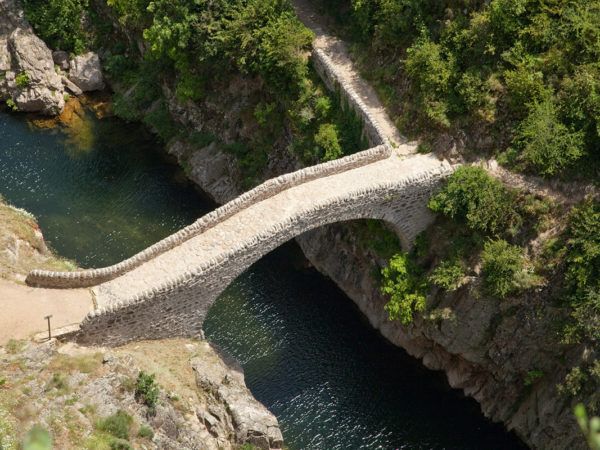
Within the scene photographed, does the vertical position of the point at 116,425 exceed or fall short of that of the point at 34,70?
it falls short

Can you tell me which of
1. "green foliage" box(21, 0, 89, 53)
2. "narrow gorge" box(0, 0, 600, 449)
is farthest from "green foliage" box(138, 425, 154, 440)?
"green foliage" box(21, 0, 89, 53)

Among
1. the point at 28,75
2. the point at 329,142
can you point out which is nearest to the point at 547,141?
the point at 329,142

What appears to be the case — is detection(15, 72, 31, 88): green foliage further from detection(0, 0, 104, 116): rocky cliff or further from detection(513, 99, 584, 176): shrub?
detection(513, 99, 584, 176): shrub

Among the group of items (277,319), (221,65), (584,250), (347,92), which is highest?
(221,65)

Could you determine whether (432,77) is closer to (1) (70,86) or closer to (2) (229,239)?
(2) (229,239)

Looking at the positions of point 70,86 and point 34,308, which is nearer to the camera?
point 34,308

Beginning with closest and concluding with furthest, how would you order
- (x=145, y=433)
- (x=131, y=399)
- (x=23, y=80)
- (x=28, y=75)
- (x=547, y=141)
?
(x=145, y=433) < (x=131, y=399) < (x=547, y=141) < (x=23, y=80) < (x=28, y=75)
